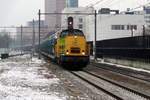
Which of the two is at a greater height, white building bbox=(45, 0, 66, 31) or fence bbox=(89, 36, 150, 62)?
white building bbox=(45, 0, 66, 31)

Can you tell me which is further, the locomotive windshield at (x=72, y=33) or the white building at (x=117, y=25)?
the white building at (x=117, y=25)

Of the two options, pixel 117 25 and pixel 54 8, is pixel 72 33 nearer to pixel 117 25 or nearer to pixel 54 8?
pixel 117 25

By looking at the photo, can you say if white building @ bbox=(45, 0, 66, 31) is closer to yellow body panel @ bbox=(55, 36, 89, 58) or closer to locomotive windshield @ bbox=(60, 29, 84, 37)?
locomotive windshield @ bbox=(60, 29, 84, 37)

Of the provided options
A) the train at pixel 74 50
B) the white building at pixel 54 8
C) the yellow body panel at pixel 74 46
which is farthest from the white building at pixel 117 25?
the yellow body panel at pixel 74 46

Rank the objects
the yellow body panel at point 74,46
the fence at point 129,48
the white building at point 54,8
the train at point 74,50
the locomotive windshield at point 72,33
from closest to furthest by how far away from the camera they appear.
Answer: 1. the train at point 74,50
2. the yellow body panel at point 74,46
3. the locomotive windshield at point 72,33
4. the fence at point 129,48
5. the white building at point 54,8

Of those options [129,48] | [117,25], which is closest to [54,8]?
[117,25]

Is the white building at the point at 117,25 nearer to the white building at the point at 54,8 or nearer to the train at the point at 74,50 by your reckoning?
the white building at the point at 54,8

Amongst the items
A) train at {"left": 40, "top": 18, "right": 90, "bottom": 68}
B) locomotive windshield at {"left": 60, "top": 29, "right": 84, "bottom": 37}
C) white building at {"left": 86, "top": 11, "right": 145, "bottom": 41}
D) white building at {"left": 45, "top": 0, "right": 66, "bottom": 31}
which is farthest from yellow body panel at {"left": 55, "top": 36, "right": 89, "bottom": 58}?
white building at {"left": 45, "top": 0, "right": 66, "bottom": 31}

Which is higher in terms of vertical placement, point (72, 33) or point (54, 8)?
point (54, 8)

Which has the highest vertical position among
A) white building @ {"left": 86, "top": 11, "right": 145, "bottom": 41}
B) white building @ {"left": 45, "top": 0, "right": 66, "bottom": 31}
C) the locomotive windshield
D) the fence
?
white building @ {"left": 45, "top": 0, "right": 66, "bottom": 31}

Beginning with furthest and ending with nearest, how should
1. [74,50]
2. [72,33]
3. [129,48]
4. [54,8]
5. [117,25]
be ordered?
Result: [54,8] < [117,25] < [129,48] < [72,33] < [74,50]

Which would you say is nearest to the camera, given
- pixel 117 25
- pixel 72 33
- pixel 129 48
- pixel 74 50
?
pixel 74 50

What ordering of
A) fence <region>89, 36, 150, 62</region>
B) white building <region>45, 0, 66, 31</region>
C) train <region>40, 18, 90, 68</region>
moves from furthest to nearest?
white building <region>45, 0, 66, 31</region> → fence <region>89, 36, 150, 62</region> → train <region>40, 18, 90, 68</region>

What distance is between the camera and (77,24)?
154 meters
